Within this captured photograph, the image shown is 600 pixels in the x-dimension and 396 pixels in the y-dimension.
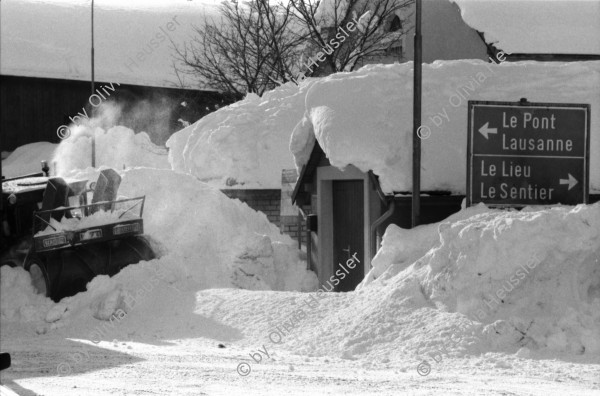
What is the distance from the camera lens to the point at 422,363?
38.0 feet

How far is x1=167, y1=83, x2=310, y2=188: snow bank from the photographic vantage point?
25.7 metres

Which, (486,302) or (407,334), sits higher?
(486,302)

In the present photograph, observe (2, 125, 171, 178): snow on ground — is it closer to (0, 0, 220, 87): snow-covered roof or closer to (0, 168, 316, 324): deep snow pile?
(0, 0, 220, 87): snow-covered roof

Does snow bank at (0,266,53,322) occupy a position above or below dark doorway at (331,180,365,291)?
below

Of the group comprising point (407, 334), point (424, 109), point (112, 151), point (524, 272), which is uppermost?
point (424, 109)

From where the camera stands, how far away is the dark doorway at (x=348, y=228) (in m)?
17.4

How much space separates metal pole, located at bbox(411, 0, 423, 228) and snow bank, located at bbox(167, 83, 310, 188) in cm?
1050

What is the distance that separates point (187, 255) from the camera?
787 inches

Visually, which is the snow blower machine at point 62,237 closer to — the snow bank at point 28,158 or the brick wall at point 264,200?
the brick wall at point 264,200

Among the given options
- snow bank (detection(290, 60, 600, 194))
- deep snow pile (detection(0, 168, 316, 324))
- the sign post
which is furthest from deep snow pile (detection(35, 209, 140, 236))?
the sign post

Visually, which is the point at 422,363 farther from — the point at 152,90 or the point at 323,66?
the point at 152,90

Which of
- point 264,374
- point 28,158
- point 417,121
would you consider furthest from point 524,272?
point 28,158

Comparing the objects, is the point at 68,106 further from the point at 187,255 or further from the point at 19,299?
the point at 19,299

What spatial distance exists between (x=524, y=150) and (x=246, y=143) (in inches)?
508
